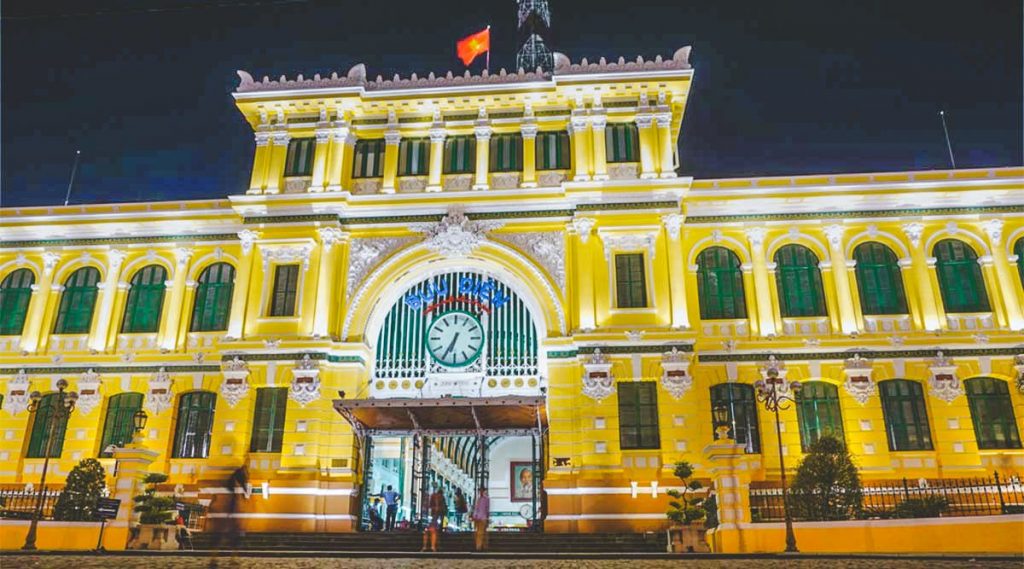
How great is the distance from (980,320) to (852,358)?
4606 mm

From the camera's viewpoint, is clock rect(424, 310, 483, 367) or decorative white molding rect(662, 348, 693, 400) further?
clock rect(424, 310, 483, 367)

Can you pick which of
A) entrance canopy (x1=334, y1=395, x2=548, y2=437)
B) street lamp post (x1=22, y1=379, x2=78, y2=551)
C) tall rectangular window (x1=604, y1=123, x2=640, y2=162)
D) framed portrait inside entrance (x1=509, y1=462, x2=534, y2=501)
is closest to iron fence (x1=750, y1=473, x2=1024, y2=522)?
entrance canopy (x1=334, y1=395, x2=548, y2=437)

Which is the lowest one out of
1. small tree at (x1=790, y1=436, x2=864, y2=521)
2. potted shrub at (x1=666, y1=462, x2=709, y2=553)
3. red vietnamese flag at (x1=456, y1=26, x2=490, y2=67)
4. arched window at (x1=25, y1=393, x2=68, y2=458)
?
potted shrub at (x1=666, y1=462, x2=709, y2=553)

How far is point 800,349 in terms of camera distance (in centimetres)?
2447

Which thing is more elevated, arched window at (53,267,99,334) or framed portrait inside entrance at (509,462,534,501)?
arched window at (53,267,99,334)

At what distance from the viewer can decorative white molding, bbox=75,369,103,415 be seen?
25.9 m

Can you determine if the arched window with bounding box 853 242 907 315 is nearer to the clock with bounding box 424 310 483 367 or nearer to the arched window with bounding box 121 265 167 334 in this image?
the clock with bounding box 424 310 483 367

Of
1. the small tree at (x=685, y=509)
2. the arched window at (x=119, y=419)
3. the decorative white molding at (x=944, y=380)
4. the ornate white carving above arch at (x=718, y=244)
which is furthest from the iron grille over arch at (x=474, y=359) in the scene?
the decorative white molding at (x=944, y=380)

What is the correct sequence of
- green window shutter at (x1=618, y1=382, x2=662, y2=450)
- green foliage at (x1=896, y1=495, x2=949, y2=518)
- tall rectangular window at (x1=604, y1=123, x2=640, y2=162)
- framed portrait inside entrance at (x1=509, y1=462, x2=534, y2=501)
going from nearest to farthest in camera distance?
green foliage at (x1=896, y1=495, x2=949, y2=518) < green window shutter at (x1=618, y1=382, x2=662, y2=450) < tall rectangular window at (x1=604, y1=123, x2=640, y2=162) < framed portrait inside entrance at (x1=509, y1=462, x2=534, y2=501)

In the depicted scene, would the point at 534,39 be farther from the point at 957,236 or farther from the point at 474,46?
the point at 957,236

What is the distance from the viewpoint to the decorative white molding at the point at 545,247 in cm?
2497

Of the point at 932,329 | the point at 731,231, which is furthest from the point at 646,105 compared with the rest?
the point at 932,329

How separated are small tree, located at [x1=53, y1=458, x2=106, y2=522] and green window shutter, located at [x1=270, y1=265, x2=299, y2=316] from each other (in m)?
7.03

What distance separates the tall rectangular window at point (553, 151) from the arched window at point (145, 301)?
1466cm
